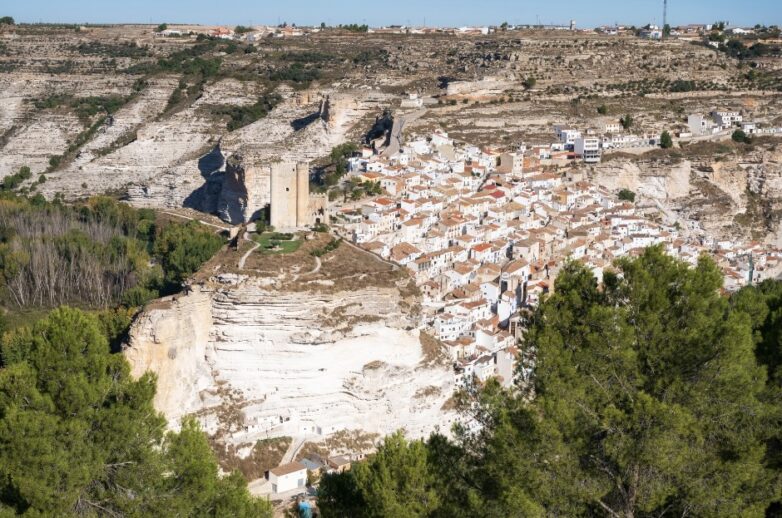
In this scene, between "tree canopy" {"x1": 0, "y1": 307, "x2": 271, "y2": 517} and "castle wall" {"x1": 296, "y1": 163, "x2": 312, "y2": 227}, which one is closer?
"tree canopy" {"x1": 0, "y1": 307, "x2": 271, "y2": 517}

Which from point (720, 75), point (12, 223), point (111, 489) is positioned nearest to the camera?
point (111, 489)

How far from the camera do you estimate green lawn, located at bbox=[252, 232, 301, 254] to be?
81.0 feet

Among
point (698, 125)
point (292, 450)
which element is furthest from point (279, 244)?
point (698, 125)

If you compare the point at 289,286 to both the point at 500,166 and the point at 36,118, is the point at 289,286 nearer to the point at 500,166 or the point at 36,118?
the point at 500,166

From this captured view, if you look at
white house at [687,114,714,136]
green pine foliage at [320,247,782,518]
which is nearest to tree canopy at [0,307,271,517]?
green pine foliage at [320,247,782,518]

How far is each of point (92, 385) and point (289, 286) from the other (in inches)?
397

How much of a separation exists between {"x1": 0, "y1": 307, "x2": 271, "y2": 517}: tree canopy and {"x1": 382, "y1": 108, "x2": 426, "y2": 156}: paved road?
34.6 m

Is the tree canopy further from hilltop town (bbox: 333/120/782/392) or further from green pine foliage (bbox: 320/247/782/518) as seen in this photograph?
hilltop town (bbox: 333/120/782/392)

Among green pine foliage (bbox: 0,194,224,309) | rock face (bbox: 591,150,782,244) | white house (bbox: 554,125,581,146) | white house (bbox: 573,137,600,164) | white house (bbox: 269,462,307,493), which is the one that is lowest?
white house (bbox: 269,462,307,493)

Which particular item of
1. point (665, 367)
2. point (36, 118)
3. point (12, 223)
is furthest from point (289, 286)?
point (36, 118)

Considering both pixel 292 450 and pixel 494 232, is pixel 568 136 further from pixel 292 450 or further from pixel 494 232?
pixel 292 450

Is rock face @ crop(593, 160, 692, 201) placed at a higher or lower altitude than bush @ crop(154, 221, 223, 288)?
higher

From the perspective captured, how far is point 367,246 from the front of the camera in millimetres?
33312

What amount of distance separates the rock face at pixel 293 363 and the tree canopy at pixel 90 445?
8.12 meters
